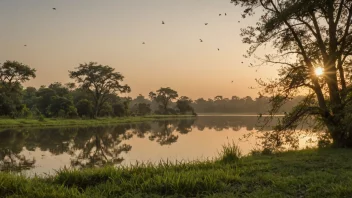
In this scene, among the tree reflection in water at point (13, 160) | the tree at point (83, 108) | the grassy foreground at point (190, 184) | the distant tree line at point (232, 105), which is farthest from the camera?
the distant tree line at point (232, 105)

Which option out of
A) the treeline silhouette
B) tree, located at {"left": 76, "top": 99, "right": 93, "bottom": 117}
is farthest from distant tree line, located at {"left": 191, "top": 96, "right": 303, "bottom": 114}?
tree, located at {"left": 76, "top": 99, "right": 93, "bottom": 117}

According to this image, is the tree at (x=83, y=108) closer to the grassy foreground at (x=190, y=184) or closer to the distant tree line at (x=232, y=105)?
the grassy foreground at (x=190, y=184)

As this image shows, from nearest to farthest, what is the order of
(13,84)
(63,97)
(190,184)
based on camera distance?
1. (190,184)
2. (13,84)
3. (63,97)

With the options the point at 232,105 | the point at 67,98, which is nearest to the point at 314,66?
the point at 67,98

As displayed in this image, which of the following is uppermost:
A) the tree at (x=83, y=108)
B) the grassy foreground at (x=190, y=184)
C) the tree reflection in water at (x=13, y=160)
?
the tree at (x=83, y=108)

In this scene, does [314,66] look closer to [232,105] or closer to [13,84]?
[13,84]

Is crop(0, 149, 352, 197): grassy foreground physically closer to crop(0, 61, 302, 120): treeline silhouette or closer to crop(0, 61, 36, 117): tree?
crop(0, 61, 302, 120): treeline silhouette

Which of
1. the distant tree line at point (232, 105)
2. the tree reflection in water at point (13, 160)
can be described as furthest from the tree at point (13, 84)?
the distant tree line at point (232, 105)

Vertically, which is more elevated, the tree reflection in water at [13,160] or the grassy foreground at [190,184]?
the grassy foreground at [190,184]

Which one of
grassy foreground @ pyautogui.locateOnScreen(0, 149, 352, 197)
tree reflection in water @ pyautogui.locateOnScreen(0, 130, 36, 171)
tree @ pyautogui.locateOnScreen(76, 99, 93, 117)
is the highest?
tree @ pyautogui.locateOnScreen(76, 99, 93, 117)

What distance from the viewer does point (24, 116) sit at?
52.3 meters

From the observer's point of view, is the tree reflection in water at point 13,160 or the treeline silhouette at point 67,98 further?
the treeline silhouette at point 67,98

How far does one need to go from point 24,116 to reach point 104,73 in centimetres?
1751

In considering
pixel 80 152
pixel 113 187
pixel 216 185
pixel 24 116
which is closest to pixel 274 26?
pixel 216 185
